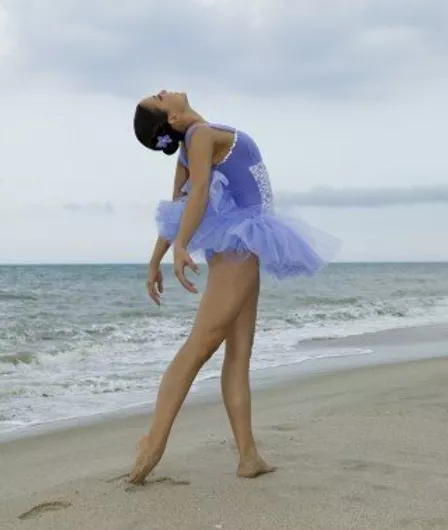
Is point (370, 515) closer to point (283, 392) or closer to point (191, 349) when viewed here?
point (191, 349)

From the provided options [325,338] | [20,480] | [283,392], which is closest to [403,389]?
[283,392]

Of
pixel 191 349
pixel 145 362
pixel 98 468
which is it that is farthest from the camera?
pixel 145 362

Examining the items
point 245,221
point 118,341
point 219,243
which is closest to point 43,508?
point 219,243

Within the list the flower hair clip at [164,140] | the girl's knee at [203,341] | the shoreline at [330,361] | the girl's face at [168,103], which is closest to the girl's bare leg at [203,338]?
the girl's knee at [203,341]

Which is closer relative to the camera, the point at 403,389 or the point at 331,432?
the point at 331,432

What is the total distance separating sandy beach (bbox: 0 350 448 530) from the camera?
3000 mm

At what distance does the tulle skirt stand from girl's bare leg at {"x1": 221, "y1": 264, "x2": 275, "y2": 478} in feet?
0.61

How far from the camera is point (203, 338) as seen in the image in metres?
3.45

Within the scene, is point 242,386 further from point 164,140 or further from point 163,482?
point 164,140

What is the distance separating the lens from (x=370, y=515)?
9.75 feet

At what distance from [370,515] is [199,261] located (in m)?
1.37

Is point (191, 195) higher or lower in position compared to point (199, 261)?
higher

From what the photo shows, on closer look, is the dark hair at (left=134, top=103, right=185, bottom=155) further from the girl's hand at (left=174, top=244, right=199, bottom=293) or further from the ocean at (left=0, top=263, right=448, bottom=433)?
the ocean at (left=0, top=263, right=448, bottom=433)

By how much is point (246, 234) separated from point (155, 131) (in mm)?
634
